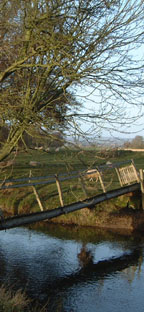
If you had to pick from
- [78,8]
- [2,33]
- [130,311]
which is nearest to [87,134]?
[78,8]

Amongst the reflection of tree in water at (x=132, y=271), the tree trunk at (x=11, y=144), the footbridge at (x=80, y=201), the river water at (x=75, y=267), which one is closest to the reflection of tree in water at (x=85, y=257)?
the river water at (x=75, y=267)

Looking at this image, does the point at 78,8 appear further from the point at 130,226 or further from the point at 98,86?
the point at 130,226

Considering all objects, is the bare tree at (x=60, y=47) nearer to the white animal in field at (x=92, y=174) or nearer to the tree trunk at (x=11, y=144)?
the tree trunk at (x=11, y=144)

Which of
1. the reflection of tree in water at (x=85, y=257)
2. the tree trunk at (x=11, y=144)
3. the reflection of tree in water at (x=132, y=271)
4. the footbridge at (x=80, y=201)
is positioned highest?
the tree trunk at (x=11, y=144)

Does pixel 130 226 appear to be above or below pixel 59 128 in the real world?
below

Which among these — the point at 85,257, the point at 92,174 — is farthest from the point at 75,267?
the point at 92,174

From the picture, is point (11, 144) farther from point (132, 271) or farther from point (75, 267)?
point (132, 271)

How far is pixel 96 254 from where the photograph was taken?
14.8 m

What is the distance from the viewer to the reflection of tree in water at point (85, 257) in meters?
14.2

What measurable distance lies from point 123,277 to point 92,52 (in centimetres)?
778

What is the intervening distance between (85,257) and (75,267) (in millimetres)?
952

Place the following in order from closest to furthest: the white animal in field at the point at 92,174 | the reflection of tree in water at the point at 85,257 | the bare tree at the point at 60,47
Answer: the bare tree at the point at 60,47, the reflection of tree in water at the point at 85,257, the white animal in field at the point at 92,174

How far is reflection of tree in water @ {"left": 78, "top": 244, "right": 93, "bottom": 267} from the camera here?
46.5 feet

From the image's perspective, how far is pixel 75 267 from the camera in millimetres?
13641
